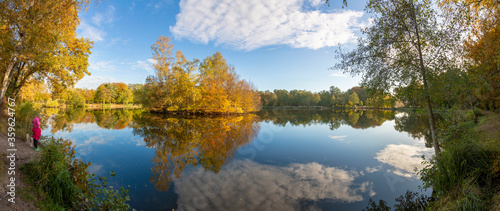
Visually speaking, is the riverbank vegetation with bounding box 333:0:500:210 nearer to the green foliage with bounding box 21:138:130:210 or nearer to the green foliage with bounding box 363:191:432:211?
the green foliage with bounding box 363:191:432:211

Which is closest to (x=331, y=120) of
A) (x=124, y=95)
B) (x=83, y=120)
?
(x=83, y=120)

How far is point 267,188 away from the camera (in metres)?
6.48

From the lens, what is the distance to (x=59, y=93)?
1517cm

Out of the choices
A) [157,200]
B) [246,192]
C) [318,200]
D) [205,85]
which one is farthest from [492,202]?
[205,85]

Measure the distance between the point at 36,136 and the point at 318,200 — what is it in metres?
11.3

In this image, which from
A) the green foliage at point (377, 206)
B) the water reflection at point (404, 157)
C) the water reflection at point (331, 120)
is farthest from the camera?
the water reflection at point (331, 120)

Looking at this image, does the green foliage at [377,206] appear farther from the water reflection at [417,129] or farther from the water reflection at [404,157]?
the water reflection at [417,129]

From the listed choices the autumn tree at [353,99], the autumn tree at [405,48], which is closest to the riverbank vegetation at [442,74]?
the autumn tree at [405,48]

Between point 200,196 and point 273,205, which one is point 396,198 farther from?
point 200,196

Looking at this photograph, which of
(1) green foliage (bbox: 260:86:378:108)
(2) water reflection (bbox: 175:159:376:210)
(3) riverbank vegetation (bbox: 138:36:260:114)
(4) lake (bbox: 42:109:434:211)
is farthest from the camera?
(1) green foliage (bbox: 260:86:378:108)

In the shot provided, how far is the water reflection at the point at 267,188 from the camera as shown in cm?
544

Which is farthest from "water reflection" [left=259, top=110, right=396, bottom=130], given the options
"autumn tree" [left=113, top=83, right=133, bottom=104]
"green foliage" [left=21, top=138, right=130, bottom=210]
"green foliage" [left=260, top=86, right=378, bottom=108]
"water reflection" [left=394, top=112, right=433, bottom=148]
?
"autumn tree" [left=113, top=83, right=133, bottom=104]

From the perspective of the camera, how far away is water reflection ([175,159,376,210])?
214 inches

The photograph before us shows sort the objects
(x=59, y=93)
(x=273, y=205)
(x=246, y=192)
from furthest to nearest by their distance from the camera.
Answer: (x=59, y=93) < (x=246, y=192) < (x=273, y=205)
